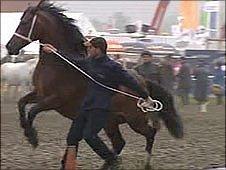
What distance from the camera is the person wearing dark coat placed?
6504 millimetres

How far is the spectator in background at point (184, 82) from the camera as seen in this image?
19.2 meters

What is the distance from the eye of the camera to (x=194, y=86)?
787 inches

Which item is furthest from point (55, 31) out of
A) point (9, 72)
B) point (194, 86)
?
point (194, 86)

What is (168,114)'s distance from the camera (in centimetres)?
849

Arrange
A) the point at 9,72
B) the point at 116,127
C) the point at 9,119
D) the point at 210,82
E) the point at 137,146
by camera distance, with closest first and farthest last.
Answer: the point at 116,127 < the point at 137,146 < the point at 9,119 < the point at 9,72 < the point at 210,82

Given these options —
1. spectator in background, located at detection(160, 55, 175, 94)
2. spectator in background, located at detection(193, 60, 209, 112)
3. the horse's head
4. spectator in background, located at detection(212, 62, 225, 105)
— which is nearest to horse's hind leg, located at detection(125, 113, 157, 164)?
the horse's head

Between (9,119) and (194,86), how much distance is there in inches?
288

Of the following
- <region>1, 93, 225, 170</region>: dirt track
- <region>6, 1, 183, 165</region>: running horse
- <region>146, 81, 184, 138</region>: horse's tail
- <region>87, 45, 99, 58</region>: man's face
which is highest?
<region>87, 45, 99, 58</region>: man's face

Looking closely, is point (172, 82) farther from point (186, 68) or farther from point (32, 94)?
point (32, 94)

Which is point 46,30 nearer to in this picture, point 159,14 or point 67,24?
point 67,24

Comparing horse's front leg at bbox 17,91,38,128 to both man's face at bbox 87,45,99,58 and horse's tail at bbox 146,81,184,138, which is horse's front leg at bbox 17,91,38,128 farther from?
horse's tail at bbox 146,81,184,138

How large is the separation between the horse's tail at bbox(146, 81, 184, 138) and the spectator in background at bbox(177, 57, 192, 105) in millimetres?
10505

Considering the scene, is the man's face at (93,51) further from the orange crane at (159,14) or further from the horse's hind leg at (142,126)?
the orange crane at (159,14)

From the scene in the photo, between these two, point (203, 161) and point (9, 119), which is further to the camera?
point (9, 119)
